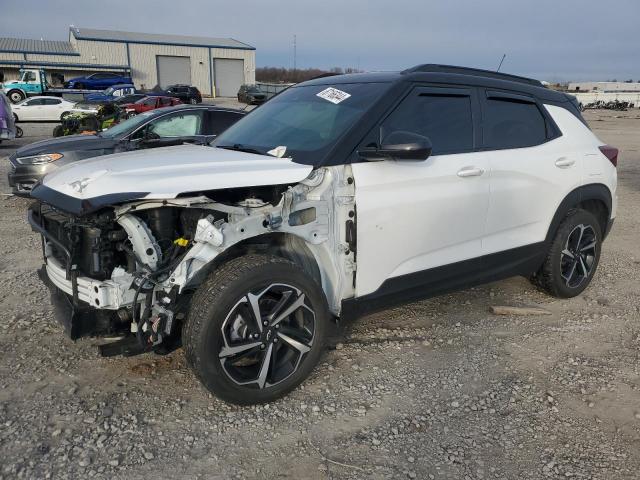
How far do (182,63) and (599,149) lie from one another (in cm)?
5258

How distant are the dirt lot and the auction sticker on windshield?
5.58 feet

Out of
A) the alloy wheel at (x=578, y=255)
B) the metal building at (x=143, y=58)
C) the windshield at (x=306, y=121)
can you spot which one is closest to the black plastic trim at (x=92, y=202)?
the windshield at (x=306, y=121)

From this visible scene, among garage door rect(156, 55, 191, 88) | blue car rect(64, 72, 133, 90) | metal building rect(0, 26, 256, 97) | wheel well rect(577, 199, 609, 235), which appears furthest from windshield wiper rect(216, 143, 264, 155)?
garage door rect(156, 55, 191, 88)

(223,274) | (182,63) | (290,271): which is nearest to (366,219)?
(290,271)

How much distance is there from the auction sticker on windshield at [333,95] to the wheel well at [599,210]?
8.17ft

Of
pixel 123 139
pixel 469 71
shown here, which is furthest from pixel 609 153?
pixel 123 139

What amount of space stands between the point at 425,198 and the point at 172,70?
53216 mm

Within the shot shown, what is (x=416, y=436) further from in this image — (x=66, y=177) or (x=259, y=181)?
(x=66, y=177)

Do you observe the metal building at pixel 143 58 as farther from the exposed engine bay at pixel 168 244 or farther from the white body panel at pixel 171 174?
the exposed engine bay at pixel 168 244

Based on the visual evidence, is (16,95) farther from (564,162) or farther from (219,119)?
(564,162)

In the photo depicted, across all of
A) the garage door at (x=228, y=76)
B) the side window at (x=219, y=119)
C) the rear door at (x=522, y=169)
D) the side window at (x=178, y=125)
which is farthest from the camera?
the garage door at (x=228, y=76)

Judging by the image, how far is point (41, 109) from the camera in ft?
79.6

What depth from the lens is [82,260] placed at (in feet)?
9.09

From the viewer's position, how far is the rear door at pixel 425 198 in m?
3.13
